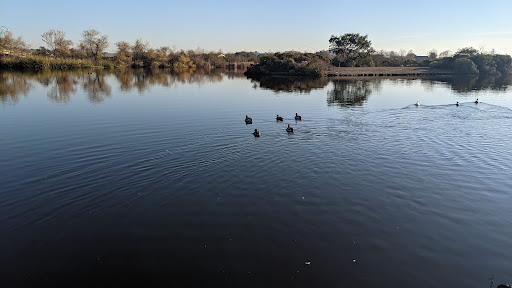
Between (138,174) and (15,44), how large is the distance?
390 ft

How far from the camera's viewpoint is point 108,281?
7.97m

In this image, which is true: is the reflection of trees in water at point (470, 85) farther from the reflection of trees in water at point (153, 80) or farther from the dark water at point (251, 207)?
the reflection of trees in water at point (153, 80)

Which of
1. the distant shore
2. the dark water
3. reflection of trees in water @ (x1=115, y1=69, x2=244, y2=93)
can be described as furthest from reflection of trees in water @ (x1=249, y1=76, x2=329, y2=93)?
the dark water

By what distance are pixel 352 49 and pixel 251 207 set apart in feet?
415

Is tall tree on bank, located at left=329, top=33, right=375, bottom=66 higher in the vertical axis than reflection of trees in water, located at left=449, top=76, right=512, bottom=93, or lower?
higher

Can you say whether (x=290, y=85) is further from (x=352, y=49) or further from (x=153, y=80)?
(x=352, y=49)

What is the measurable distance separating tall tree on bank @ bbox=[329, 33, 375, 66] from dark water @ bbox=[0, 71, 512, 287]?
4104 inches

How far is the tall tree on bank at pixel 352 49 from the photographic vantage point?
121438 millimetres

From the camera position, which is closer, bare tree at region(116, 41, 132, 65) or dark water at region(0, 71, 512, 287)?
dark water at region(0, 71, 512, 287)

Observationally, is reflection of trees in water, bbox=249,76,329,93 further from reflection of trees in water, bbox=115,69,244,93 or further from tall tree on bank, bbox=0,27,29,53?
tall tree on bank, bbox=0,27,29,53

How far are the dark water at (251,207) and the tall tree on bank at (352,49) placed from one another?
4104 inches

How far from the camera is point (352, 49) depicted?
409 feet

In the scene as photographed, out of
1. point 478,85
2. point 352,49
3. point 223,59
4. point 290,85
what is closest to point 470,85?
Result: point 478,85

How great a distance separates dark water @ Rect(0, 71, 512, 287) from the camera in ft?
27.7
